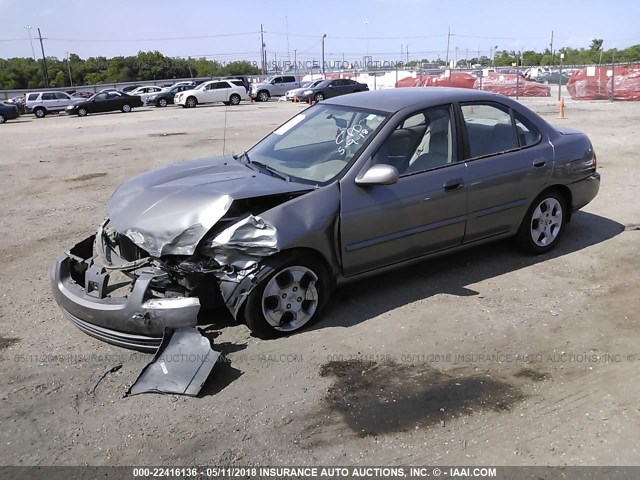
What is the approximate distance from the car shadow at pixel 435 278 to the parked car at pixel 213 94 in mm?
31747

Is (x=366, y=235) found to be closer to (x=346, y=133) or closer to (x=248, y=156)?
(x=346, y=133)

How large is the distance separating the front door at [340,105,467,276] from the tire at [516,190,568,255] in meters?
0.97

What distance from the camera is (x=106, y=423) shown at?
10.6 ft

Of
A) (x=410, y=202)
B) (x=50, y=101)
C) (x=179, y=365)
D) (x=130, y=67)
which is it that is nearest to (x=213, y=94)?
(x=50, y=101)

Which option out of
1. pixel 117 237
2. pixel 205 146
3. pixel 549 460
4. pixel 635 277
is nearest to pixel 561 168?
pixel 635 277

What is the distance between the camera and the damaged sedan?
3896 mm

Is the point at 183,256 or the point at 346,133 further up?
the point at 346,133

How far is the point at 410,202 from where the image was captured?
4508 mm

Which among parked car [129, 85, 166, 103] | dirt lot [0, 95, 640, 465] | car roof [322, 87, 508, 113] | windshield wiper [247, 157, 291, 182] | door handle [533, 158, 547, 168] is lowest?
dirt lot [0, 95, 640, 465]

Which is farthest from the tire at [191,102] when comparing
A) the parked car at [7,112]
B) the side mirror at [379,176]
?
the side mirror at [379,176]

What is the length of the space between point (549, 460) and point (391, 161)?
251cm

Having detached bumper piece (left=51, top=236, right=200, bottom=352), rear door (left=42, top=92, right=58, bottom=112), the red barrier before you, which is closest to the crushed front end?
detached bumper piece (left=51, top=236, right=200, bottom=352)

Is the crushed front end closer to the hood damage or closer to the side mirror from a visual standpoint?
the hood damage

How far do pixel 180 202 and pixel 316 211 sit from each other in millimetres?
1003
